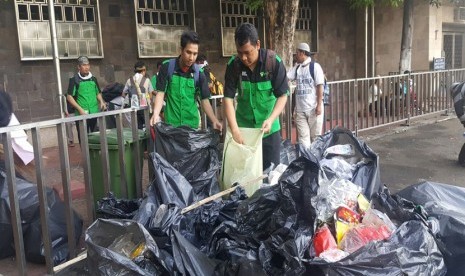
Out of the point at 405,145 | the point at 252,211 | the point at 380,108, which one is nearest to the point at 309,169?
the point at 252,211

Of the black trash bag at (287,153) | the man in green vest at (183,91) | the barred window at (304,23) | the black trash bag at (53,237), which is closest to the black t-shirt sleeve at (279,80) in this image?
the man in green vest at (183,91)

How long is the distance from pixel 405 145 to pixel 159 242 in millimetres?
6152

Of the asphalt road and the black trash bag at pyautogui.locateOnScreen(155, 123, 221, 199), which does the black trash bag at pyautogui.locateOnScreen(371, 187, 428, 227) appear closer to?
the black trash bag at pyautogui.locateOnScreen(155, 123, 221, 199)

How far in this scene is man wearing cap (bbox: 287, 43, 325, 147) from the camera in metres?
6.27

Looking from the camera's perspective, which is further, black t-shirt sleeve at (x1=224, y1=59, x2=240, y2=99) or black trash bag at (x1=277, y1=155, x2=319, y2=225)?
black t-shirt sleeve at (x1=224, y1=59, x2=240, y2=99)

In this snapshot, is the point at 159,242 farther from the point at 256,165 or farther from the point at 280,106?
the point at 280,106

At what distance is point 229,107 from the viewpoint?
387 centimetres

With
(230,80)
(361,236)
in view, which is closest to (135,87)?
(230,80)

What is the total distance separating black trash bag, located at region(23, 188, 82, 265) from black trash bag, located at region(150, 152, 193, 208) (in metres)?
0.80

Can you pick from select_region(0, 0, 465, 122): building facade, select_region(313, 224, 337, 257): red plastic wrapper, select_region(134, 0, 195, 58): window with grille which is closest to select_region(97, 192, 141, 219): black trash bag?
select_region(313, 224, 337, 257): red plastic wrapper

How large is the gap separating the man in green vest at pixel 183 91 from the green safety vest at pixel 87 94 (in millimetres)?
3867

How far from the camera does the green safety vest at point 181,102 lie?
4176 mm

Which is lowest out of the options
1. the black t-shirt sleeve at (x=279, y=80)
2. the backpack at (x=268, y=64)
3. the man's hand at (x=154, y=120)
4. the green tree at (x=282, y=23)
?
the man's hand at (x=154, y=120)

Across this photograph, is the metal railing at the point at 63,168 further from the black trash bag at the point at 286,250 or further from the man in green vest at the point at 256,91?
the black trash bag at the point at 286,250
